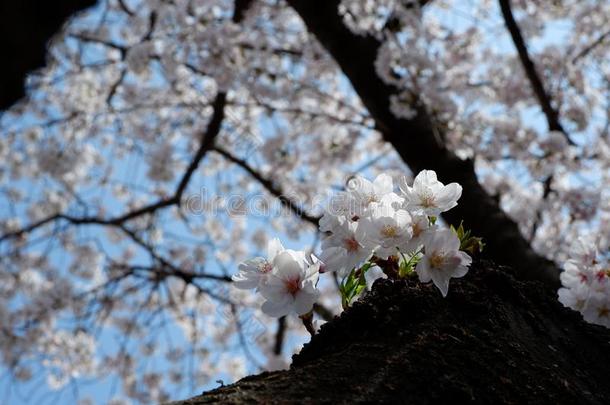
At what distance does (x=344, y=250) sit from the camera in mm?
1250

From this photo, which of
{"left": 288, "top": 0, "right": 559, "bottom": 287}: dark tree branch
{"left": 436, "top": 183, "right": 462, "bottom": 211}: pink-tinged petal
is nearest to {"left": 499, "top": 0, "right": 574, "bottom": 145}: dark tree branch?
{"left": 288, "top": 0, "right": 559, "bottom": 287}: dark tree branch

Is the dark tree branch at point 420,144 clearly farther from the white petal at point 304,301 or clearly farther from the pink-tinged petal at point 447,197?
the white petal at point 304,301

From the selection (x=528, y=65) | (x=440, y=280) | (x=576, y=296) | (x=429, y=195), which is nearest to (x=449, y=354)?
(x=440, y=280)

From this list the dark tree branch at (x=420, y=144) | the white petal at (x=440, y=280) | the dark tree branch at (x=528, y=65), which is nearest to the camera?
the white petal at (x=440, y=280)

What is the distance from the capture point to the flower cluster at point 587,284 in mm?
1455

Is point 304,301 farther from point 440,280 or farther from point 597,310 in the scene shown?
point 597,310

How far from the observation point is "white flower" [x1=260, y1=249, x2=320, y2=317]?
47.3 inches

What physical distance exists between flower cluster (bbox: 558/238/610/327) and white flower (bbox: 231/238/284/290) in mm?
812

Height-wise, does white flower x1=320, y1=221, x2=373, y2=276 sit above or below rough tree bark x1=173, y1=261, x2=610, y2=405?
above

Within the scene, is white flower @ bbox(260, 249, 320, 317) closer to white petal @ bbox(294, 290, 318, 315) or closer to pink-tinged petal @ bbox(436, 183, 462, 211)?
white petal @ bbox(294, 290, 318, 315)

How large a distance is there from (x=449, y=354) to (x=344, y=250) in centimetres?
35

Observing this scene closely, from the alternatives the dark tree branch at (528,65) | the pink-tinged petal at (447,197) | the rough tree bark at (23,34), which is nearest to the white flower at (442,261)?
the pink-tinged petal at (447,197)

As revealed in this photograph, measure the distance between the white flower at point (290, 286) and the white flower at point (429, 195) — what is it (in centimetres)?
27

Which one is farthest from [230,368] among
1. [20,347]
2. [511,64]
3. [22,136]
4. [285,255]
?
[285,255]
